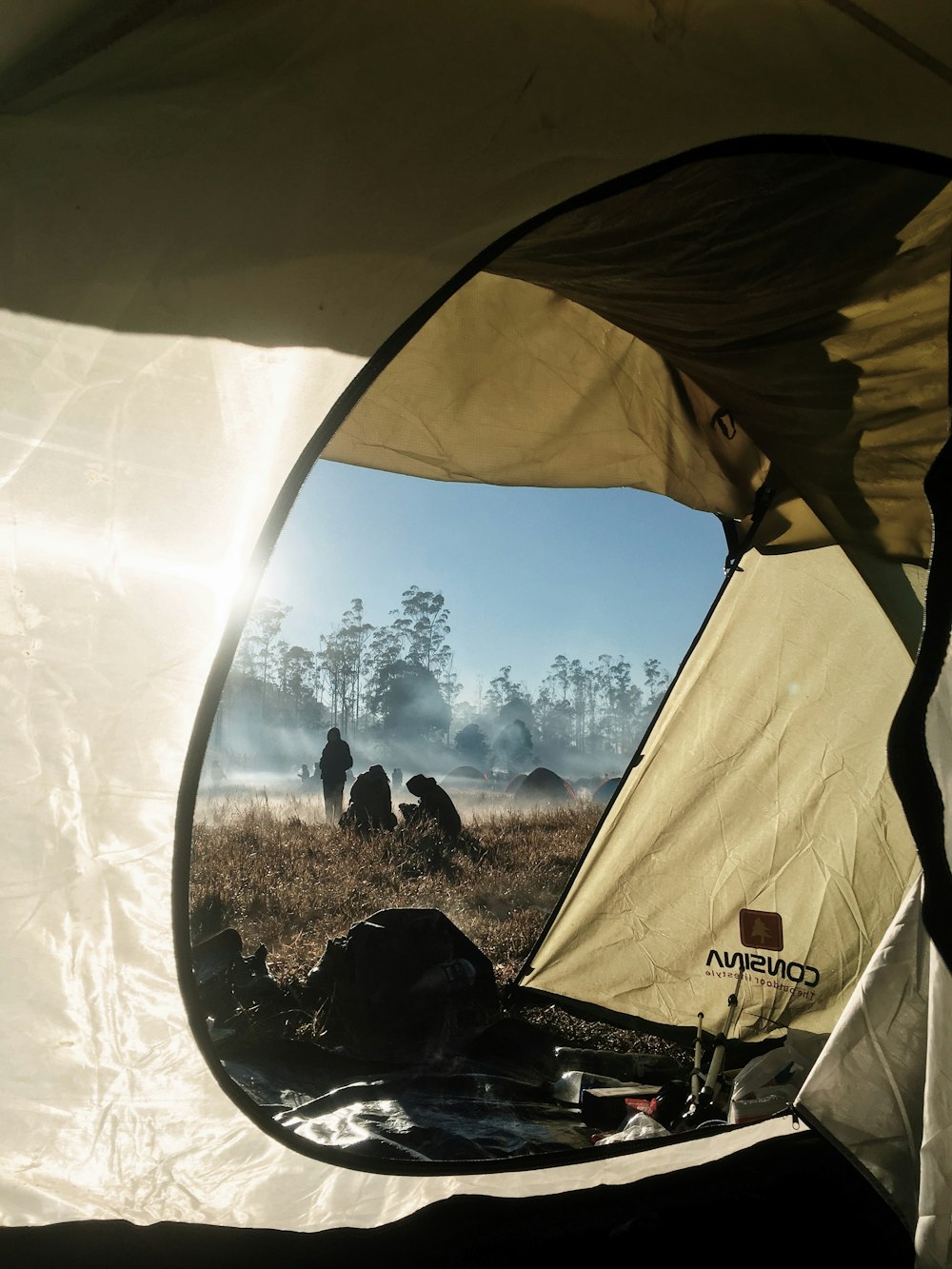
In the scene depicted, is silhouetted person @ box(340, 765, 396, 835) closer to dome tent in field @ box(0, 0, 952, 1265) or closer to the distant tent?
the distant tent

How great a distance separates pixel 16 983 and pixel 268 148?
3.09ft

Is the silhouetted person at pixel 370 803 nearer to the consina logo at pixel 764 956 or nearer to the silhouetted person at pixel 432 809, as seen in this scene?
the silhouetted person at pixel 432 809

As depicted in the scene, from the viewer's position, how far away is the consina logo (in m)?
2.11

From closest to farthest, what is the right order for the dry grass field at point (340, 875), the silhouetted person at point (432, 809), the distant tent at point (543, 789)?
the dry grass field at point (340, 875) < the silhouetted person at point (432, 809) < the distant tent at point (543, 789)

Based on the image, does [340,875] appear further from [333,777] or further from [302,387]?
[302,387]

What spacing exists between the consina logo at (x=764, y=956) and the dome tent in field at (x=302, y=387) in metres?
0.96

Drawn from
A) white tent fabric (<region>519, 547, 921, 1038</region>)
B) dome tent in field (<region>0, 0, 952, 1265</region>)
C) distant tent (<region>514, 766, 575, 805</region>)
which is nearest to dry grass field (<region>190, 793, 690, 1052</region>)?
white tent fabric (<region>519, 547, 921, 1038</region>)

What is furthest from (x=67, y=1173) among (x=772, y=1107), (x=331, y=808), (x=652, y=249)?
(x=331, y=808)

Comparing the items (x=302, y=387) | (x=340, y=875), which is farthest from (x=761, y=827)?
(x=340, y=875)

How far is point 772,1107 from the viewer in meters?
1.50

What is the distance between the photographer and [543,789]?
12734 mm

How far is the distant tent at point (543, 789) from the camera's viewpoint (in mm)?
11727

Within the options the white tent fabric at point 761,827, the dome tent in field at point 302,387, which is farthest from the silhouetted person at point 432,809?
the dome tent in field at point 302,387

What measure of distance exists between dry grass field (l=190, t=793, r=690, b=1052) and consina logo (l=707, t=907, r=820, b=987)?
7.16 feet
